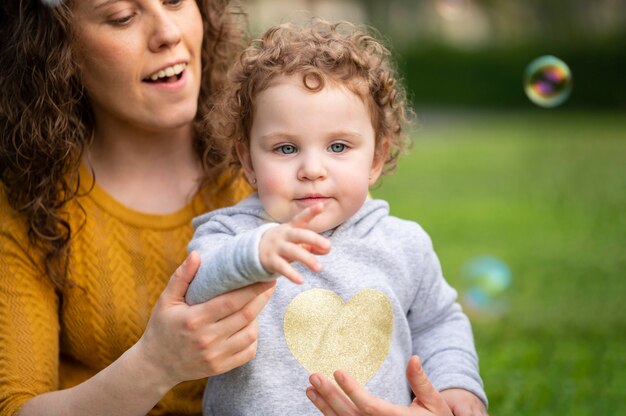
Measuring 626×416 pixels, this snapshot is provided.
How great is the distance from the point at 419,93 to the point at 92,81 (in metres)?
→ 18.9

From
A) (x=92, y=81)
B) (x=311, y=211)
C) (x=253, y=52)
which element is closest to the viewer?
(x=311, y=211)

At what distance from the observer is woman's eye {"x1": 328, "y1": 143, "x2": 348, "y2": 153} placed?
235 cm

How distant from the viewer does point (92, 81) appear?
8.86 feet

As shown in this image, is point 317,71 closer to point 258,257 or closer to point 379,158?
point 379,158

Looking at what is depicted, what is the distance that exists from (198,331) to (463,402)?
29.6 inches

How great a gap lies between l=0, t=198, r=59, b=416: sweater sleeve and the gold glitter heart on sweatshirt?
2.37 ft

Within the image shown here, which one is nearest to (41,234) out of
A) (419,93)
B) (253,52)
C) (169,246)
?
(169,246)

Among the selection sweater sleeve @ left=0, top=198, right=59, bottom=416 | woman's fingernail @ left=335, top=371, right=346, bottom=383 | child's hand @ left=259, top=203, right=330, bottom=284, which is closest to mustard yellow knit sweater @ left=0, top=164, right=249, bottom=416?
sweater sleeve @ left=0, top=198, right=59, bottom=416

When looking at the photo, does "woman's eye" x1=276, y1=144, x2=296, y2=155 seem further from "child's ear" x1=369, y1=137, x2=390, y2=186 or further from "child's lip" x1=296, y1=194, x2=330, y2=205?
"child's ear" x1=369, y1=137, x2=390, y2=186

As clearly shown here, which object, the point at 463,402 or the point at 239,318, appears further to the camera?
the point at 463,402

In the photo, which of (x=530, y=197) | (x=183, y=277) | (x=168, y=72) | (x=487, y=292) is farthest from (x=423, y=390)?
(x=530, y=197)

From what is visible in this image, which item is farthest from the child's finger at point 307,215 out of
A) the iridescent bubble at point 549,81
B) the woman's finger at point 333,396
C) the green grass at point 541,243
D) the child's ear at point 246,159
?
the iridescent bubble at point 549,81

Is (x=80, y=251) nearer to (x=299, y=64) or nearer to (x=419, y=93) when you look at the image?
(x=299, y=64)

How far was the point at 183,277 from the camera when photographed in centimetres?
212
